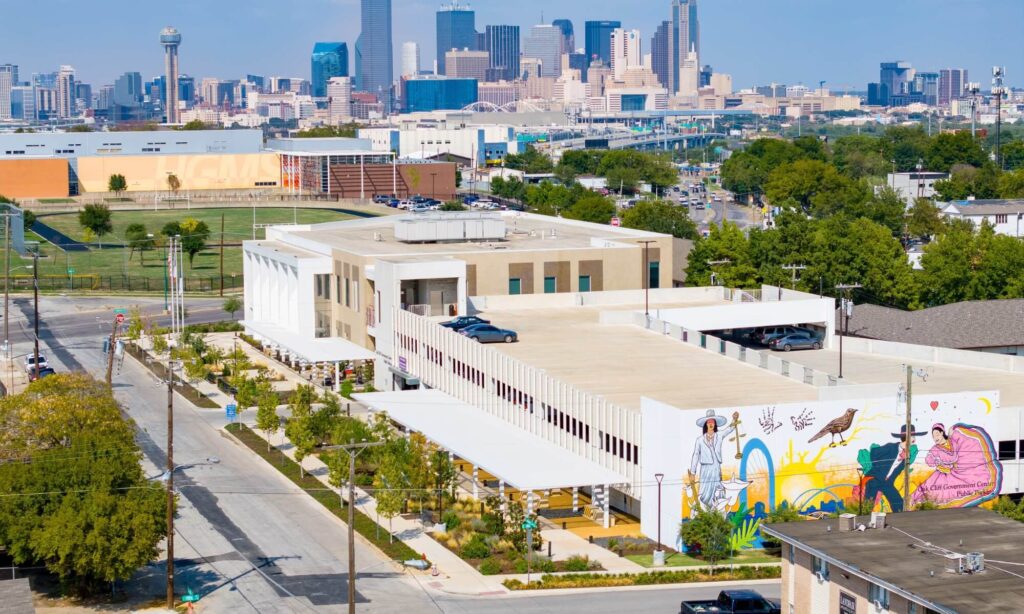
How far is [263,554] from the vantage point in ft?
162

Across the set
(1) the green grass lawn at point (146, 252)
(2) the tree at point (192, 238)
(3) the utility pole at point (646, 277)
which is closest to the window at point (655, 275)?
(3) the utility pole at point (646, 277)

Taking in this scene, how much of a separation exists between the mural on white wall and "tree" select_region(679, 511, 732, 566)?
2.79 feet

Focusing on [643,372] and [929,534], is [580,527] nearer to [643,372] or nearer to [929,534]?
[643,372]

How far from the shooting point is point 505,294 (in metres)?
81.7

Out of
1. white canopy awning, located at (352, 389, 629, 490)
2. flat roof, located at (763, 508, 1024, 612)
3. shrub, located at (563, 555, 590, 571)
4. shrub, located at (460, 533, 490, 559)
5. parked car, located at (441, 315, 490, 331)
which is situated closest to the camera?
flat roof, located at (763, 508, 1024, 612)

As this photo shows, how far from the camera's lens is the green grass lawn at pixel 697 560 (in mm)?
47281

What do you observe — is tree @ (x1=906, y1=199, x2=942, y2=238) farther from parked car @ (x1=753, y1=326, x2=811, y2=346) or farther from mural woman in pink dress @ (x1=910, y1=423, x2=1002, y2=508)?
mural woman in pink dress @ (x1=910, y1=423, x2=1002, y2=508)

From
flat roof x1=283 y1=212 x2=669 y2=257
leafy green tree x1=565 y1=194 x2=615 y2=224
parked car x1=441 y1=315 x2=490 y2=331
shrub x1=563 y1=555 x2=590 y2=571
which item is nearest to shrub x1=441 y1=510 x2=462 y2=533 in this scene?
shrub x1=563 y1=555 x2=590 y2=571

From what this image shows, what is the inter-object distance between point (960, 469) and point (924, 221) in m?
92.6

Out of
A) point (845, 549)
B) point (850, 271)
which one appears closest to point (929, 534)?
point (845, 549)

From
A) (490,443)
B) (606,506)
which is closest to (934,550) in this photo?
(606,506)

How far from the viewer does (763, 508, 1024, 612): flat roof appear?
106ft

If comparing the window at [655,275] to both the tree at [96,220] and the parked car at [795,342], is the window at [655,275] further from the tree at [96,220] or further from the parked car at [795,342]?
the tree at [96,220]

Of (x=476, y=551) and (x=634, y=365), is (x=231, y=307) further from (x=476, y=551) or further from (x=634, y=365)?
(x=476, y=551)
